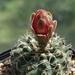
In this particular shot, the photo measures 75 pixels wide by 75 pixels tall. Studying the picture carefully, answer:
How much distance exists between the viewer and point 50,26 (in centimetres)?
75

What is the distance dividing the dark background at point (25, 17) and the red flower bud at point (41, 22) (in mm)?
620

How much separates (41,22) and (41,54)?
5.4 inches

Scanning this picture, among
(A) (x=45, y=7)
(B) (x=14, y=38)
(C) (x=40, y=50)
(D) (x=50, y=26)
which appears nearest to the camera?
(D) (x=50, y=26)

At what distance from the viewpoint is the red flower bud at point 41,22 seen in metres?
0.76

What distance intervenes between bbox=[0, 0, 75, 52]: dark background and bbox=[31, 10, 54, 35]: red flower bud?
62cm

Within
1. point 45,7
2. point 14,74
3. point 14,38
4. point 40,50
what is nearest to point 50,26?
point 40,50

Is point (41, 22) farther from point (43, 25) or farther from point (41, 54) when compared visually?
point (41, 54)

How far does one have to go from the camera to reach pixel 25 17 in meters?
1.49

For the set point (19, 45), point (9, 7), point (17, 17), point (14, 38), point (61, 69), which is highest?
point (9, 7)

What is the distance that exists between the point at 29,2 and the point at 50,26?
2.86 feet

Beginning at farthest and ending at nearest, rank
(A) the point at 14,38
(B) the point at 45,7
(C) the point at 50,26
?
(B) the point at 45,7 < (A) the point at 14,38 < (C) the point at 50,26

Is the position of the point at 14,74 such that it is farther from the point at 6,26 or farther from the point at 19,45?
the point at 6,26

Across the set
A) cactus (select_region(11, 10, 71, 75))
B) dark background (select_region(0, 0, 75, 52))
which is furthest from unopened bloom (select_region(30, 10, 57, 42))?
dark background (select_region(0, 0, 75, 52))

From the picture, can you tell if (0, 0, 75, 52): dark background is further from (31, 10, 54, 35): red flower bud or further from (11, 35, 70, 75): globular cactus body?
(31, 10, 54, 35): red flower bud
